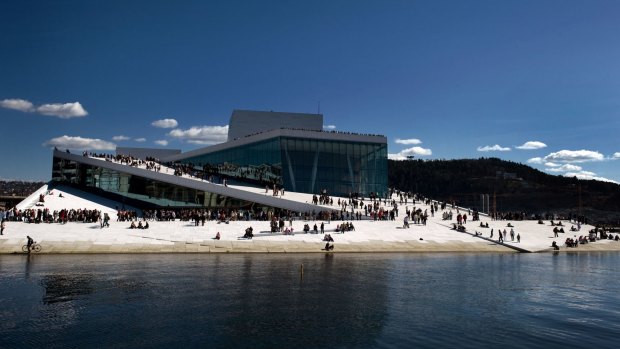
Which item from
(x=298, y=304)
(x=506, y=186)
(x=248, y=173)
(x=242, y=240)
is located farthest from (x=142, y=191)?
(x=506, y=186)

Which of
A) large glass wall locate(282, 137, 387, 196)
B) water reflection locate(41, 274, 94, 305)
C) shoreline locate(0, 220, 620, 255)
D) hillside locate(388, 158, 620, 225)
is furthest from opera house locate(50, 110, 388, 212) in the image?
hillside locate(388, 158, 620, 225)

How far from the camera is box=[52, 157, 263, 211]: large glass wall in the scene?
50031 millimetres

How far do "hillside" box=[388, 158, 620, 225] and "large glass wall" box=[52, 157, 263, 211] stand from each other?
94.6 m

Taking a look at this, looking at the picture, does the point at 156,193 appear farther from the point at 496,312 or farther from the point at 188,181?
the point at 496,312

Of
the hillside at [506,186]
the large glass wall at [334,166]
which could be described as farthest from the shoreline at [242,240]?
the hillside at [506,186]

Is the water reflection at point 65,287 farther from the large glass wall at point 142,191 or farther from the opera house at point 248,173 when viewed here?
the large glass wall at point 142,191

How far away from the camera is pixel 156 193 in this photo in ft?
172

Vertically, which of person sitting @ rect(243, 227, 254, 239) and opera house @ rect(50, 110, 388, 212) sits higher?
opera house @ rect(50, 110, 388, 212)

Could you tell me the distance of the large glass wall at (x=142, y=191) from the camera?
50031 millimetres

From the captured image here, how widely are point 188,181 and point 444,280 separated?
33.0 meters

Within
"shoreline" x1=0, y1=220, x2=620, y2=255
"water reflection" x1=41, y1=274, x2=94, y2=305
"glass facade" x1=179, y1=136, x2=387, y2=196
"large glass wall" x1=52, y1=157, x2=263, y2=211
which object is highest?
"glass facade" x1=179, y1=136, x2=387, y2=196

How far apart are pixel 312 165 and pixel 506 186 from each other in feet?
420

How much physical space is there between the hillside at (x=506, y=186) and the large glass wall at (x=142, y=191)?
94.6 meters

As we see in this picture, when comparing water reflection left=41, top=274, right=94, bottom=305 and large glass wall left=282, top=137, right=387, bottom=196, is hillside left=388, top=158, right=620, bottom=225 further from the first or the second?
water reflection left=41, top=274, right=94, bottom=305
